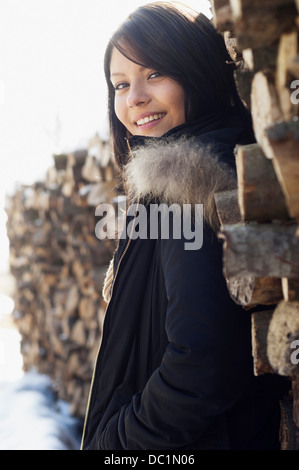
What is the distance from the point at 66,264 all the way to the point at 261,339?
13.0 ft

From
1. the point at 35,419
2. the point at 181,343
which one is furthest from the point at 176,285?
the point at 35,419

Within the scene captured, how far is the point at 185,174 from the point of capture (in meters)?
1.28

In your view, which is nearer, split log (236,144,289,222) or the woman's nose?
split log (236,144,289,222)

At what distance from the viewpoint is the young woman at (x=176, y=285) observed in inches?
49.2

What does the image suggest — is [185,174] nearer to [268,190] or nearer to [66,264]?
[268,190]

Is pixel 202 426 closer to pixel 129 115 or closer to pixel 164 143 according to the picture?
pixel 164 143

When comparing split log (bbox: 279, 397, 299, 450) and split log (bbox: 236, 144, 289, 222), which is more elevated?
split log (bbox: 236, 144, 289, 222)

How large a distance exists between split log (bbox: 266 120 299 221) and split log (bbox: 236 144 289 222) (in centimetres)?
17

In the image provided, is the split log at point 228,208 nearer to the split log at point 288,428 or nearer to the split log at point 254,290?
the split log at point 254,290

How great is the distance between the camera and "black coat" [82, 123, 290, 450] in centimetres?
124
